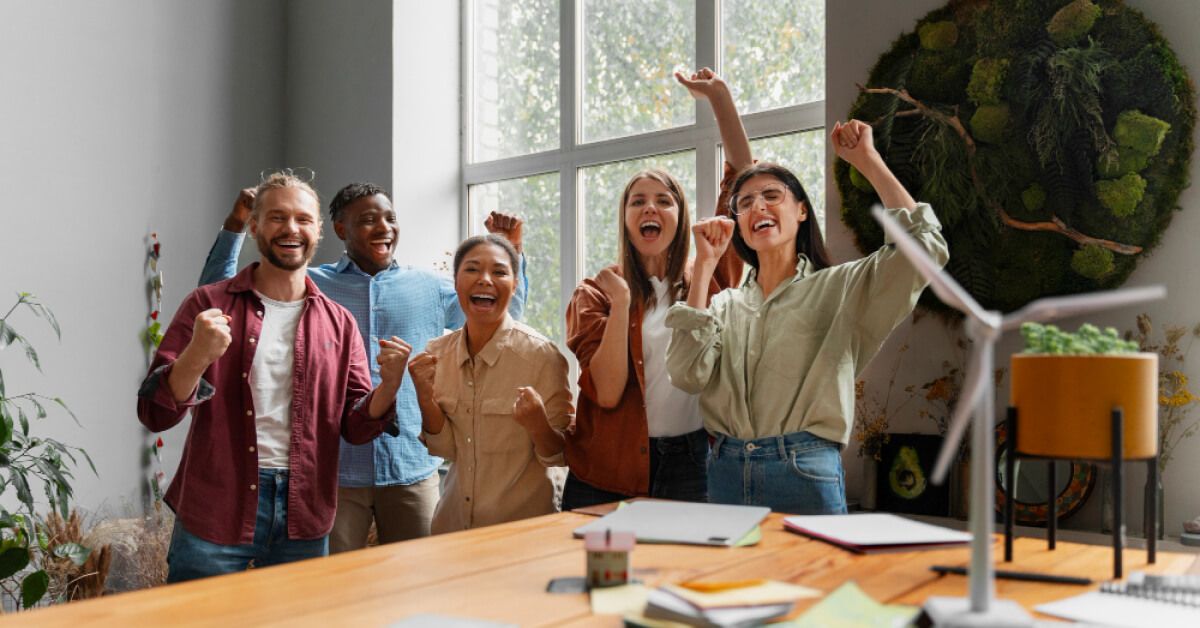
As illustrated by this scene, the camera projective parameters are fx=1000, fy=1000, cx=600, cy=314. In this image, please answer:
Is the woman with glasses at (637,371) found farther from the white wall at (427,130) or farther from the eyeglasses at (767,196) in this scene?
the white wall at (427,130)

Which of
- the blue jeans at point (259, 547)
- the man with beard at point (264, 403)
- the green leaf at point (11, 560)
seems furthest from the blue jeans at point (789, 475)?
the green leaf at point (11, 560)

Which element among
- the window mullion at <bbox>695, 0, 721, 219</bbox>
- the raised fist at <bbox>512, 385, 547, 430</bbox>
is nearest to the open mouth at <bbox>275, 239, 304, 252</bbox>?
the raised fist at <bbox>512, 385, 547, 430</bbox>

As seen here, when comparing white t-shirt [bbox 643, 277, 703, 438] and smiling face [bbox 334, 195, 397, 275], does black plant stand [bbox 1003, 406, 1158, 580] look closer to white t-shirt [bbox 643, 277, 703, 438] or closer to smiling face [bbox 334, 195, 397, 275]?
white t-shirt [bbox 643, 277, 703, 438]

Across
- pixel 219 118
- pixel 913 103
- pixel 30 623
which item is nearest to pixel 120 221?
pixel 219 118

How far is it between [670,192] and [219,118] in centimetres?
278

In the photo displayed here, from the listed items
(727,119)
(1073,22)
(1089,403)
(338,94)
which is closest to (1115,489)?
(1089,403)

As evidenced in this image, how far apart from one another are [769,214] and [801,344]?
28 cm

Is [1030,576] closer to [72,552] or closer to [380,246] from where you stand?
[380,246]

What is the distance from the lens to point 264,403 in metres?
2.09

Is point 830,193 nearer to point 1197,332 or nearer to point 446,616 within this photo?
point 1197,332

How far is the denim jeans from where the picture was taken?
7.04 ft

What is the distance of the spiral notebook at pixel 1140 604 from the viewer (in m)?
1.01

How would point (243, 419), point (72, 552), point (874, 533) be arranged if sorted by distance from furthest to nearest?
point (72, 552), point (243, 419), point (874, 533)

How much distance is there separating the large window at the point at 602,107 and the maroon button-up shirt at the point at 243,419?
175 cm
